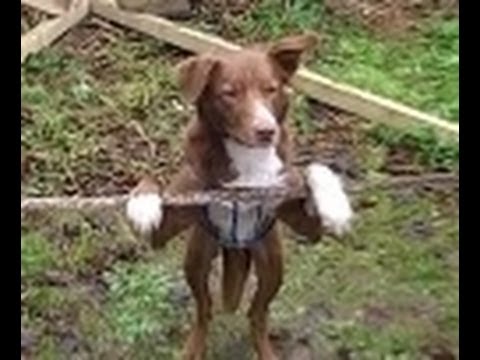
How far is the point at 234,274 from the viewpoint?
409cm

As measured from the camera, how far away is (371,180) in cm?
520

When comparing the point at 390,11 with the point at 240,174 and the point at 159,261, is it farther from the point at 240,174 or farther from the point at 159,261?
the point at 240,174

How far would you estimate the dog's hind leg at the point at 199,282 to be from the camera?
4.00 metres

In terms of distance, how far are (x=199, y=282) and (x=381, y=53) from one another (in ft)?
7.04

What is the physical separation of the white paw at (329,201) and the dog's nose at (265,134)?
0.23m

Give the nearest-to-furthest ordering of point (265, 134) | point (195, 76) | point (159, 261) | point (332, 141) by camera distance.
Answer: point (265, 134), point (195, 76), point (159, 261), point (332, 141)

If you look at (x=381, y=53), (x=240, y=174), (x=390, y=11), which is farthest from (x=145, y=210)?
(x=390, y=11)

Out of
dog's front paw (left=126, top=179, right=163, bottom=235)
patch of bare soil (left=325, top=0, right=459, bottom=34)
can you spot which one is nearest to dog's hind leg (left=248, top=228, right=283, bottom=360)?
dog's front paw (left=126, top=179, right=163, bottom=235)

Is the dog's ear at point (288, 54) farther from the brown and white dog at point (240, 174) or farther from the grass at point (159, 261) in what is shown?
the grass at point (159, 261)

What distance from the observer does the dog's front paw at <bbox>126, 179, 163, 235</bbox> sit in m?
3.75

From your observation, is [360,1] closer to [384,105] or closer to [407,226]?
[384,105]

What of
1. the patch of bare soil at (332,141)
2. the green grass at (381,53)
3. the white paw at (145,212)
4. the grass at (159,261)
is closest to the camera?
the white paw at (145,212)

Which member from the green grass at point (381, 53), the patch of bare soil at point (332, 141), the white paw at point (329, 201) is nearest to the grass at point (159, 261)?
the patch of bare soil at point (332, 141)

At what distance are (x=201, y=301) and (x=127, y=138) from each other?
1.48m
